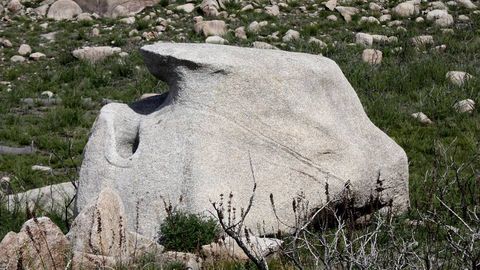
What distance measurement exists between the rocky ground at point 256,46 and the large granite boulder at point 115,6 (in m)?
0.19

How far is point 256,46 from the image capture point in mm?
10211

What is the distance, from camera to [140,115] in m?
5.46

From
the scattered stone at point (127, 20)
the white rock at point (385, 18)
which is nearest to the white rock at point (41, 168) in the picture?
the scattered stone at point (127, 20)

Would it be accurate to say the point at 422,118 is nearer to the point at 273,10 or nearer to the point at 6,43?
the point at 273,10

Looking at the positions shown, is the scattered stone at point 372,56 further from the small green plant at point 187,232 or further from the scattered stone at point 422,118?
the small green plant at point 187,232

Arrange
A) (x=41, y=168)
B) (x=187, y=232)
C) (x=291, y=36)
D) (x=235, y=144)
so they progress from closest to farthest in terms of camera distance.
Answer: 1. (x=187, y=232)
2. (x=235, y=144)
3. (x=41, y=168)
4. (x=291, y=36)

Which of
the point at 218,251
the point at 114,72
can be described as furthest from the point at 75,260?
the point at 114,72

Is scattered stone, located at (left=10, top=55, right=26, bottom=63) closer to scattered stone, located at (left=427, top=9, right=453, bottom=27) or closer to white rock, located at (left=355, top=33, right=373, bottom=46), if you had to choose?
white rock, located at (left=355, top=33, right=373, bottom=46)

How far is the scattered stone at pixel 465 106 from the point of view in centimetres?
757

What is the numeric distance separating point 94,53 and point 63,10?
3057 mm

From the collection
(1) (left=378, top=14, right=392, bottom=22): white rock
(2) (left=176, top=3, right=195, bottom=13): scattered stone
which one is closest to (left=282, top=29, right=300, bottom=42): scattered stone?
(1) (left=378, top=14, right=392, bottom=22): white rock

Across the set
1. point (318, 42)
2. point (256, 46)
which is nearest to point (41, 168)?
point (256, 46)

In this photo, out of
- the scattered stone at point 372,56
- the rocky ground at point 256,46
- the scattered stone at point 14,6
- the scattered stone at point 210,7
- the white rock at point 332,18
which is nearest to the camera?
the rocky ground at point 256,46

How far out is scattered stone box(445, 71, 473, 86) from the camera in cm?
827
